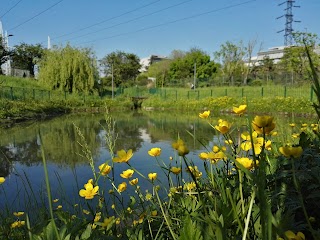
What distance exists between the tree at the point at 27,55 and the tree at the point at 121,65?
812 cm

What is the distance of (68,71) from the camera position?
22.4 meters

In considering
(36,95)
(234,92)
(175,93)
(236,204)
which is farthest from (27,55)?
(236,204)

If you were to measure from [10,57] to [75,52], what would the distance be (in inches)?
465

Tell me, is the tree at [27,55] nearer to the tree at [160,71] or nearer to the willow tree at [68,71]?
the willow tree at [68,71]

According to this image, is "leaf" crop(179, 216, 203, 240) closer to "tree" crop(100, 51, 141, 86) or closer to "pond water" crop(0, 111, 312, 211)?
"pond water" crop(0, 111, 312, 211)

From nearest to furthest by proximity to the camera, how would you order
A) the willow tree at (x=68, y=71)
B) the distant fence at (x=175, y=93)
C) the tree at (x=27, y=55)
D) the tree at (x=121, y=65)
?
the distant fence at (x=175, y=93) → the willow tree at (x=68, y=71) → the tree at (x=27, y=55) → the tree at (x=121, y=65)

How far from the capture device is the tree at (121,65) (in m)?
37.6

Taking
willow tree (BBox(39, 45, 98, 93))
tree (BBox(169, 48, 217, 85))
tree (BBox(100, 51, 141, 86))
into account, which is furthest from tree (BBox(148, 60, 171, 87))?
willow tree (BBox(39, 45, 98, 93))

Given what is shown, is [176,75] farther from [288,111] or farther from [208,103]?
[288,111]

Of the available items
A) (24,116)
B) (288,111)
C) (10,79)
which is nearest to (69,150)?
(24,116)

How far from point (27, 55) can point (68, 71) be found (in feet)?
42.5

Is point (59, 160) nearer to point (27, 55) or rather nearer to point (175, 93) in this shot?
point (175, 93)

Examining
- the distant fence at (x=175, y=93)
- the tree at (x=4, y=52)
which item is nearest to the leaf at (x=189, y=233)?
the distant fence at (x=175, y=93)

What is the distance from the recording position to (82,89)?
896 inches
